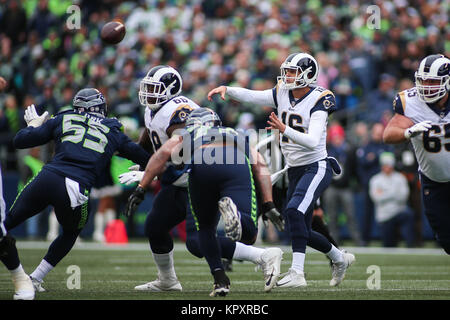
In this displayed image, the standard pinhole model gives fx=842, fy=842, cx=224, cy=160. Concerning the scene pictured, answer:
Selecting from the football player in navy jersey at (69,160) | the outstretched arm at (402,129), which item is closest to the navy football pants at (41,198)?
the football player in navy jersey at (69,160)

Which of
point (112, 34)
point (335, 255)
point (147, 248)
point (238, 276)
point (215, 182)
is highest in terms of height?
point (112, 34)

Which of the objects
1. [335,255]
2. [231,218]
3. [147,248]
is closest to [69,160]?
[231,218]

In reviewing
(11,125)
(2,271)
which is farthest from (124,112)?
(2,271)

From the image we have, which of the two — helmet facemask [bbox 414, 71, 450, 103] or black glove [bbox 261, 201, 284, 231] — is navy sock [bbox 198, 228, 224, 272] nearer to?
black glove [bbox 261, 201, 284, 231]

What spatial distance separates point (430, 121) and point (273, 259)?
63.9 inches

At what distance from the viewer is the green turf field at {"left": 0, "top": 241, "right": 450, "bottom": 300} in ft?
21.5

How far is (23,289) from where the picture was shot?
6.09 m

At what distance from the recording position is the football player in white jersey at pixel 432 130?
22.1ft

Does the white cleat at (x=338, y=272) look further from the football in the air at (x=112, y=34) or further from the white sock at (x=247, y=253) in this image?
the football in the air at (x=112, y=34)

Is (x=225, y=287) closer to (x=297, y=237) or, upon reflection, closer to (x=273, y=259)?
(x=273, y=259)

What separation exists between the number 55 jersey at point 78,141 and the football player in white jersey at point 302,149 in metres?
1.11

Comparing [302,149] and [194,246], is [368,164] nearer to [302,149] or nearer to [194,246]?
[302,149]

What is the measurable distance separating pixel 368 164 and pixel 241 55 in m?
3.38

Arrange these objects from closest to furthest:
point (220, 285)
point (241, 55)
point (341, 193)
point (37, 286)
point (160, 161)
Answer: point (220, 285) < point (160, 161) < point (37, 286) < point (341, 193) < point (241, 55)
